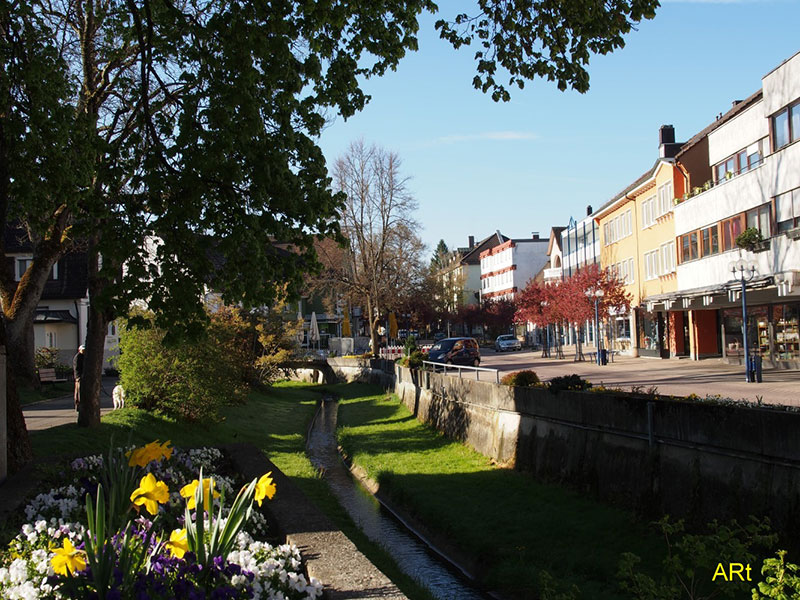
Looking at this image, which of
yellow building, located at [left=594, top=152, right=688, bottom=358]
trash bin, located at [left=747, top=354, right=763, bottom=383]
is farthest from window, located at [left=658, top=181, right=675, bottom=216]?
trash bin, located at [left=747, top=354, right=763, bottom=383]

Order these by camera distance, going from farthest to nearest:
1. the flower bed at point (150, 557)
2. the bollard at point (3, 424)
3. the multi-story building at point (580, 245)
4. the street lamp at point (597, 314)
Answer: the multi-story building at point (580, 245) < the street lamp at point (597, 314) < the bollard at point (3, 424) < the flower bed at point (150, 557)

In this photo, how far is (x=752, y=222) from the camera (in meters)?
31.2

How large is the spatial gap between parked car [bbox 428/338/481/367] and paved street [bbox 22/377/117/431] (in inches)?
684

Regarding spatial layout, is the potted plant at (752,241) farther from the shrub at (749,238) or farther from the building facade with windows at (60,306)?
the building facade with windows at (60,306)

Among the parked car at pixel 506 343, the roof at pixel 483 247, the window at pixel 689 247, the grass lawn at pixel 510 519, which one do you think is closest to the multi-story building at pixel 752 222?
the window at pixel 689 247

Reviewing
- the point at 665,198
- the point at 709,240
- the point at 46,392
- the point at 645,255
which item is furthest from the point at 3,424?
the point at 645,255

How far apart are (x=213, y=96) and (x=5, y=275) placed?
11911 mm

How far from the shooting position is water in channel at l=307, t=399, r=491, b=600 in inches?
449

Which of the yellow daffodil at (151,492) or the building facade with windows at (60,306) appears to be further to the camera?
the building facade with windows at (60,306)

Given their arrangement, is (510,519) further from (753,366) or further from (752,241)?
(752,241)

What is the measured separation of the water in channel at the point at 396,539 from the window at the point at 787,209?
55.5 feet

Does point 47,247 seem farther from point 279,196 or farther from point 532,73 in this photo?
point 532,73

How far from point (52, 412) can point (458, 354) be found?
2329 cm

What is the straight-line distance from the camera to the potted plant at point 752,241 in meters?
29.6
